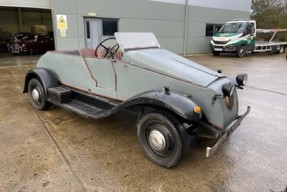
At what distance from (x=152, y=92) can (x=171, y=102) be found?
0.36 meters

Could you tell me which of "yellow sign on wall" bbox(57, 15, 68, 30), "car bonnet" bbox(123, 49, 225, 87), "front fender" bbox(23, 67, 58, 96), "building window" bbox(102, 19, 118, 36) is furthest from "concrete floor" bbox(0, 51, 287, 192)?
"building window" bbox(102, 19, 118, 36)

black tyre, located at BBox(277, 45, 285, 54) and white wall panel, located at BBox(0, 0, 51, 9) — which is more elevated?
white wall panel, located at BBox(0, 0, 51, 9)

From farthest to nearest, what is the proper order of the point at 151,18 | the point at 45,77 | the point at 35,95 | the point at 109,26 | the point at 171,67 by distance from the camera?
the point at 151,18
the point at 109,26
the point at 35,95
the point at 45,77
the point at 171,67

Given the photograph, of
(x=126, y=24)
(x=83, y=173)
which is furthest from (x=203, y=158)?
(x=126, y=24)

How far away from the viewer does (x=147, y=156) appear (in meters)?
2.89

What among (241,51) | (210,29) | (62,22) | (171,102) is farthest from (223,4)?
(171,102)

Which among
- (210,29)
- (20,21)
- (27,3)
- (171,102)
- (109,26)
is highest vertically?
(20,21)

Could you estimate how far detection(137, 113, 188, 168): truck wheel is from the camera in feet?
8.39

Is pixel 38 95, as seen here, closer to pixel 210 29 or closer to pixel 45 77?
pixel 45 77

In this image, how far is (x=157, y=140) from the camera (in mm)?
2729

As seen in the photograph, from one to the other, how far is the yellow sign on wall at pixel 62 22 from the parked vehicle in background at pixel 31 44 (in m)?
5.70

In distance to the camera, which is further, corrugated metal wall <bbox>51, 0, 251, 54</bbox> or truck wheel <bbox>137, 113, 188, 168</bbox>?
corrugated metal wall <bbox>51, 0, 251, 54</bbox>

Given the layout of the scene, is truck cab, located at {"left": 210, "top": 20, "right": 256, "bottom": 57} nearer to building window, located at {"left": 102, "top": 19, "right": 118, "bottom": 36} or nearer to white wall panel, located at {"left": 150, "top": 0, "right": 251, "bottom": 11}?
white wall panel, located at {"left": 150, "top": 0, "right": 251, "bottom": 11}

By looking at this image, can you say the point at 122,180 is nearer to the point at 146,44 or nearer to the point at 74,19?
the point at 146,44
